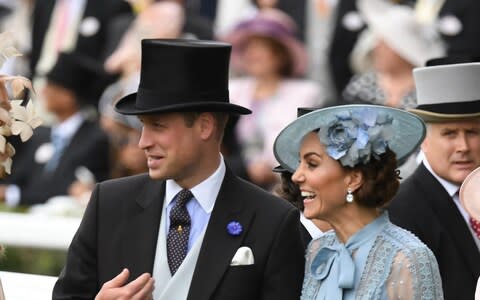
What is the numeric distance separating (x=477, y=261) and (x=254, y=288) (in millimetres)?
1313

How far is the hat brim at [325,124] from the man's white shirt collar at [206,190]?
253 mm

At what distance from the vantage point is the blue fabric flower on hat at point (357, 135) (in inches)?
233

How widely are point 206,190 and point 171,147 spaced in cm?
23

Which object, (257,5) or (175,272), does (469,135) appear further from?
(257,5)

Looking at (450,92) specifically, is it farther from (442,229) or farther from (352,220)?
(352,220)

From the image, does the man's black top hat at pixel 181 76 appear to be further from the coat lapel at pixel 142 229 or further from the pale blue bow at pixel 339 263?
the pale blue bow at pixel 339 263

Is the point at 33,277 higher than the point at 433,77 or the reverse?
the reverse

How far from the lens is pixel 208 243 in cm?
616

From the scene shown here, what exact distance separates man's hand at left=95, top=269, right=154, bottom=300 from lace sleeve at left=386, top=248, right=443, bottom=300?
876 mm

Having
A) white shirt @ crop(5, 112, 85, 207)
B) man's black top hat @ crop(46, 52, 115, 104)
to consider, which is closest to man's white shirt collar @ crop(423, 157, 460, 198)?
white shirt @ crop(5, 112, 85, 207)

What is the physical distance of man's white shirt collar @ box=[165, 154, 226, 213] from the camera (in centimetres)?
625

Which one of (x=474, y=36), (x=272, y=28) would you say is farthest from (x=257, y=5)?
(x=474, y=36)

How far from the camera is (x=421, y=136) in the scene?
6.18 metres

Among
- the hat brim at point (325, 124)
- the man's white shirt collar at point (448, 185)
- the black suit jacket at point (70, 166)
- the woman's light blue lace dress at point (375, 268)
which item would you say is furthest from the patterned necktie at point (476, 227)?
the black suit jacket at point (70, 166)
